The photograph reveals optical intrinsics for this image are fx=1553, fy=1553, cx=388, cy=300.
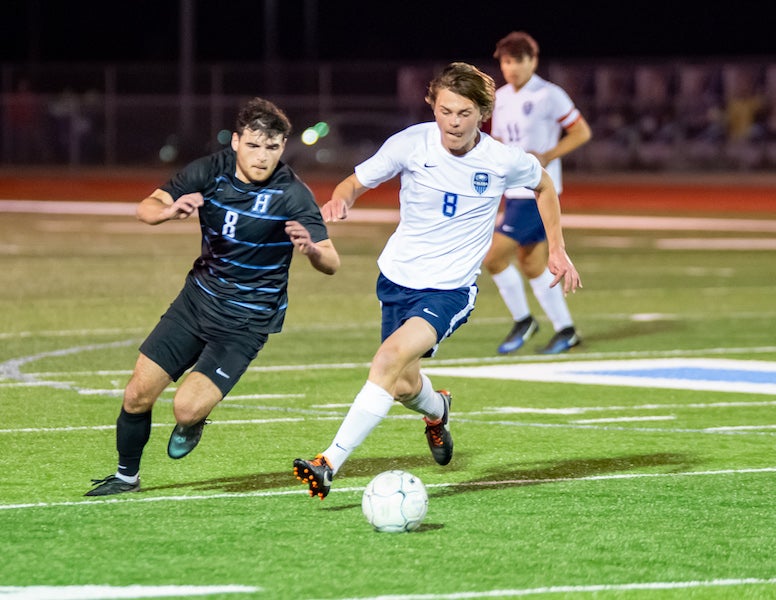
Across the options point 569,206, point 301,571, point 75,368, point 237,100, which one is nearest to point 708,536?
point 301,571

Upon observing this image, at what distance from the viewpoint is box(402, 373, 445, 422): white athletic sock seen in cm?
793

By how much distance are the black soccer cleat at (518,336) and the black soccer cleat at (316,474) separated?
578 centimetres

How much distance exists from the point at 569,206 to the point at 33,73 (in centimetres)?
1841

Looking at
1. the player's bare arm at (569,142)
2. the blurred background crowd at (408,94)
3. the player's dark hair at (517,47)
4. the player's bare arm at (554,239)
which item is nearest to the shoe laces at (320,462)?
the player's bare arm at (554,239)

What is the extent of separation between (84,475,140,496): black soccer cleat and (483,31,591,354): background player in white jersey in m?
5.52

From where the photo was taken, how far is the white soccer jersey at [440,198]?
7.78 meters

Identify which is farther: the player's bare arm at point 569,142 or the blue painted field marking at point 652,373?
the player's bare arm at point 569,142

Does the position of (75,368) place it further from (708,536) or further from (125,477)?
(708,536)

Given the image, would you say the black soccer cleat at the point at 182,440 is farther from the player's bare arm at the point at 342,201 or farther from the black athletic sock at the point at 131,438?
the player's bare arm at the point at 342,201

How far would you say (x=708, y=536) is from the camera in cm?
671

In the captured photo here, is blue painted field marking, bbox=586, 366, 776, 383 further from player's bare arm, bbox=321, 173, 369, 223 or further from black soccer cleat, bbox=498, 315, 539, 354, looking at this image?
player's bare arm, bbox=321, 173, 369, 223

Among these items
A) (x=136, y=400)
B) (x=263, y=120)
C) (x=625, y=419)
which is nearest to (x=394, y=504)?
(x=136, y=400)

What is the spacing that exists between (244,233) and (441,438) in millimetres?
1581

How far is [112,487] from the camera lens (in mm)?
7531
